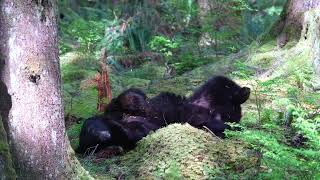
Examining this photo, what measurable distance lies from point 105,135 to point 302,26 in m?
5.26

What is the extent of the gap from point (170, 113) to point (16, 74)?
3038 millimetres

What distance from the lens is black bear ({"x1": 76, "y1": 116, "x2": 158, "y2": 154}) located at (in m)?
5.65

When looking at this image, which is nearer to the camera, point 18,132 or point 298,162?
point 18,132

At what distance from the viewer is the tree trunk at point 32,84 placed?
3.68 metres

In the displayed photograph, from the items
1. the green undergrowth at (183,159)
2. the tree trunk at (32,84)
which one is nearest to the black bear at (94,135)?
the green undergrowth at (183,159)

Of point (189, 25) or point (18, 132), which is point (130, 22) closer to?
point (189, 25)

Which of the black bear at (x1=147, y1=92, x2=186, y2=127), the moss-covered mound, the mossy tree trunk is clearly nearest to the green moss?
the mossy tree trunk

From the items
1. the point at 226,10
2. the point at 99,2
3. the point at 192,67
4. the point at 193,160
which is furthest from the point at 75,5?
the point at 193,160

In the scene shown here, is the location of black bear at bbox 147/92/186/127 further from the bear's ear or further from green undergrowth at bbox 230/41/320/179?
green undergrowth at bbox 230/41/320/179

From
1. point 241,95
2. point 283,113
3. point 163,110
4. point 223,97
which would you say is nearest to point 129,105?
point 163,110

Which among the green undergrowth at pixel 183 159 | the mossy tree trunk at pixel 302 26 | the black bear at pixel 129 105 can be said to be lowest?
the green undergrowth at pixel 183 159

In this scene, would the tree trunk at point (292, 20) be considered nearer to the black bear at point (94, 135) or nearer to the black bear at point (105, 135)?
the black bear at point (105, 135)

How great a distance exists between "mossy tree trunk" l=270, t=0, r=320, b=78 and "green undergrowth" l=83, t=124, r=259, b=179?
296 cm

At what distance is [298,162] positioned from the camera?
408 centimetres
